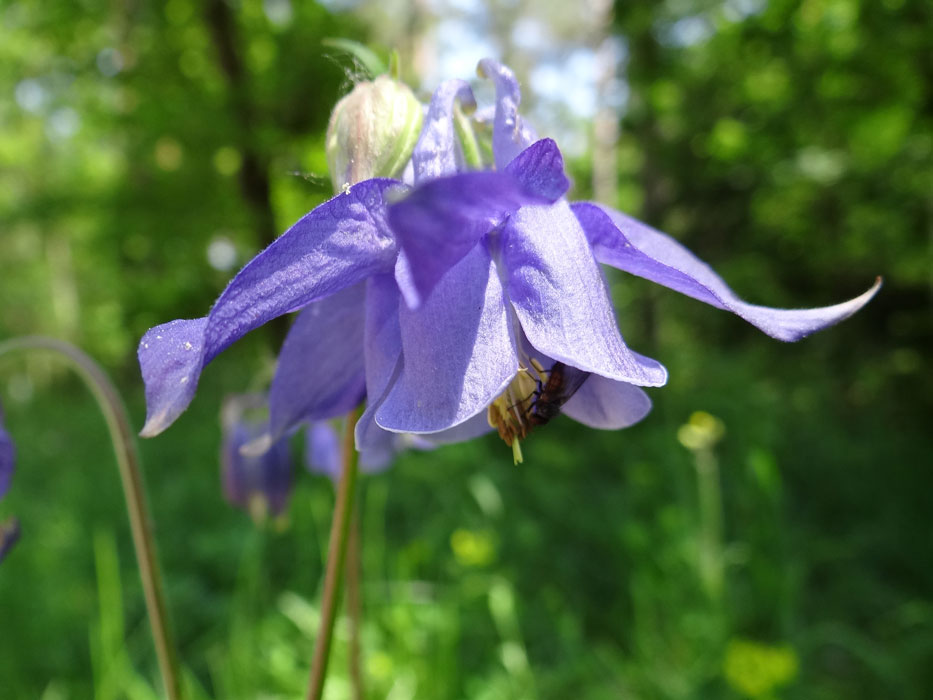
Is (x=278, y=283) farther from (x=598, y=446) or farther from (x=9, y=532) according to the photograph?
(x=598, y=446)

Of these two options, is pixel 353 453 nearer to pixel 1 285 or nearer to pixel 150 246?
pixel 150 246

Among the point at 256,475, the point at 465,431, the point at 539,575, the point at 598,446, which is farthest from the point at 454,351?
the point at 598,446

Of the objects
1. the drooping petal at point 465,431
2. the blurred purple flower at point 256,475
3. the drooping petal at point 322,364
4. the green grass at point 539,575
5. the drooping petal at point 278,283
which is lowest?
the green grass at point 539,575

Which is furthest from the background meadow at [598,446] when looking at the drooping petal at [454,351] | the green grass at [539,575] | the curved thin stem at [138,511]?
the curved thin stem at [138,511]

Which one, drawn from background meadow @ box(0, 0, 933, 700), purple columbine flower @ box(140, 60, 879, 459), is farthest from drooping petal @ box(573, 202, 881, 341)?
background meadow @ box(0, 0, 933, 700)

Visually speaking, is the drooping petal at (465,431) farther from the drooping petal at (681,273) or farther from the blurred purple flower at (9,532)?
the blurred purple flower at (9,532)

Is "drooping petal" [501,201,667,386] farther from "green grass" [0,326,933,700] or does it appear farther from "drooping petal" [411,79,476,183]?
"green grass" [0,326,933,700]
